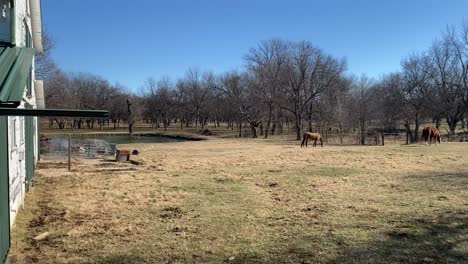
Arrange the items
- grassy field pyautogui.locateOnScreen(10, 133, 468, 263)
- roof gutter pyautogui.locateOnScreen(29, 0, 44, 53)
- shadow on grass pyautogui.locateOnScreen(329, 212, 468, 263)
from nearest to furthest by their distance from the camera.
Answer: shadow on grass pyautogui.locateOnScreen(329, 212, 468, 263), grassy field pyautogui.locateOnScreen(10, 133, 468, 263), roof gutter pyautogui.locateOnScreen(29, 0, 44, 53)

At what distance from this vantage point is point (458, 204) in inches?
396

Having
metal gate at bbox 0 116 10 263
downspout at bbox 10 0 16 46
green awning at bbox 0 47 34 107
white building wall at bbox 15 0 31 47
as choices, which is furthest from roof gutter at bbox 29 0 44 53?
metal gate at bbox 0 116 10 263

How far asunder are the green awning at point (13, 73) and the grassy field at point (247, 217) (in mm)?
2623

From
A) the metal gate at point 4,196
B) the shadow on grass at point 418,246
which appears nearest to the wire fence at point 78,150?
the metal gate at point 4,196

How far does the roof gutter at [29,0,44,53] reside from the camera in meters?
14.4

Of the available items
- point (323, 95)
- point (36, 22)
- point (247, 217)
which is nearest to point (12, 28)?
point (247, 217)

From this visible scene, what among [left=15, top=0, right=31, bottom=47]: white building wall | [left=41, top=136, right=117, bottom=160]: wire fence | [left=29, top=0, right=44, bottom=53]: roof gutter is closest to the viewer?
[left=15, top=0, right=31, bottom=47]: white building wall

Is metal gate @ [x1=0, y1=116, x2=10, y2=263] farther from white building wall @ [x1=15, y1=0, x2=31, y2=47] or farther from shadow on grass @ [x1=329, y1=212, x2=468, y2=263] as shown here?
shadow on grass @ [x1=329, y1=212, x2=468, y2=263]

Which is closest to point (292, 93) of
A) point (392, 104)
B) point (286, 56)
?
point (286, 56)

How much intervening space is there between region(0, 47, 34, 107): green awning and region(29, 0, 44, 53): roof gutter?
756 centimetres

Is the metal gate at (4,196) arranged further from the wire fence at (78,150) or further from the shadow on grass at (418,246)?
the wire fence at (78,150)

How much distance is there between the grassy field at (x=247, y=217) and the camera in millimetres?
6680

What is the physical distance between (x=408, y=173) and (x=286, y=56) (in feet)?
132

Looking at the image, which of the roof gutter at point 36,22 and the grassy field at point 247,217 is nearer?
the grassy field at point 247,217
